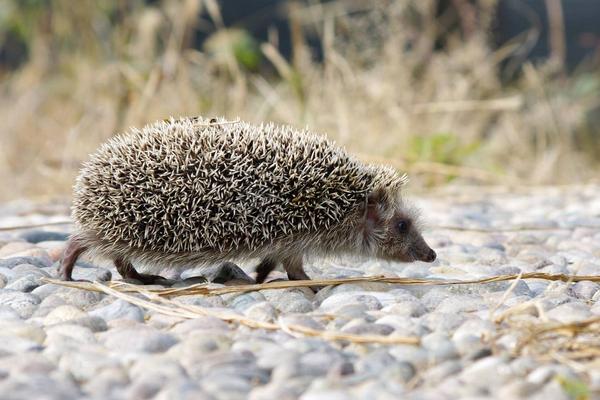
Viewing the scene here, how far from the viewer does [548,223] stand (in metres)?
6.30

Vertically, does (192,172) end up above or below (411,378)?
above

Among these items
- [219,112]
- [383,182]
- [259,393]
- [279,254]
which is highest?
[219,112]

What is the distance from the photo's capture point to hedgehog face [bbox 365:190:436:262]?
446cm

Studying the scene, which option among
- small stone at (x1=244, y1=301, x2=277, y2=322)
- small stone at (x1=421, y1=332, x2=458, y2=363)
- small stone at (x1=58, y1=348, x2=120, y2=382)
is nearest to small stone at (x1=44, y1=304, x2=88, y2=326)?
small stone at (x1=58, y1=348, x2=120, y2=382)

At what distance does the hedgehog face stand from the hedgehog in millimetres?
69

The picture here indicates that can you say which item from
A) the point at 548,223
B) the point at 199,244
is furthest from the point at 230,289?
the point at 548,223

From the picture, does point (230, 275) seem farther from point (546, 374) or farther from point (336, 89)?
point (336, 89)

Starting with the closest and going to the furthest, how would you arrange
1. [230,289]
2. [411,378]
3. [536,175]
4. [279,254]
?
[411,378], [230,289], [279,254], [536,175]

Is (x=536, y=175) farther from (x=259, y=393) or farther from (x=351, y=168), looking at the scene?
(x=259, y=393)

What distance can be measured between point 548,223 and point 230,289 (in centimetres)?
337

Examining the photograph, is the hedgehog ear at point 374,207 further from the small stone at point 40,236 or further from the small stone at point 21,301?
the small stone at point 40,236

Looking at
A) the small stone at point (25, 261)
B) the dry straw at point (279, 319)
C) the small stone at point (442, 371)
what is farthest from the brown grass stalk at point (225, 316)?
the small stone at point (25, 261)

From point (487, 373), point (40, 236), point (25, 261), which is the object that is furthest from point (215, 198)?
point (40, 236)

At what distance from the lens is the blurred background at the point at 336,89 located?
906cm
